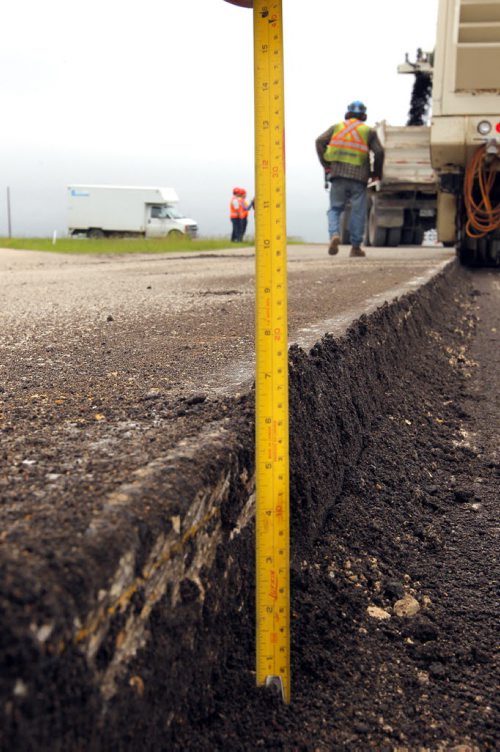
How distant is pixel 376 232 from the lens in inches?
668

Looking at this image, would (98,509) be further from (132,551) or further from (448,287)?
(448,287)

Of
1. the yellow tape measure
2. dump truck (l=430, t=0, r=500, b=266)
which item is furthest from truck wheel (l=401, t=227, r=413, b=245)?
the yellow tape measure

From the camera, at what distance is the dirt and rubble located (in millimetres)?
1293

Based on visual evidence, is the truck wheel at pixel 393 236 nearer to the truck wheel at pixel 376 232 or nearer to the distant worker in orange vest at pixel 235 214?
the truck wheel at pixel 376 232

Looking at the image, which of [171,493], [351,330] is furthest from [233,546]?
[351,330]

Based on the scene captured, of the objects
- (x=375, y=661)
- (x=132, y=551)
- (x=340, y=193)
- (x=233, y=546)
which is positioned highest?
(x=340, y=193)

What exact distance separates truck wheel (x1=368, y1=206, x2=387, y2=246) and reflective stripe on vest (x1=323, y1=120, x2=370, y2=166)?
4591 mm

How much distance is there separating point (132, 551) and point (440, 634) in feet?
3.88

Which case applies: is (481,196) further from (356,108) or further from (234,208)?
(234,208)

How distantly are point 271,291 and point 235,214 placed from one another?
24.9m

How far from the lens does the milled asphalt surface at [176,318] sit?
10.6 feet

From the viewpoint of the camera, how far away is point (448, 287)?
8203 mm

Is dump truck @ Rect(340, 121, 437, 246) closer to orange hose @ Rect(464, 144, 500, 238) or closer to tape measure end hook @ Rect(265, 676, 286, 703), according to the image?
orange hose @ Rect(464, 144, 500, 238)

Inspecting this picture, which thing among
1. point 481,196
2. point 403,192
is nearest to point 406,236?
point 403,192
